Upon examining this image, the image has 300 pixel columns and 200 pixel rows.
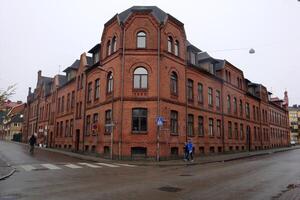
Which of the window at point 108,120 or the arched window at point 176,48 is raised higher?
the arched window at point 176,48

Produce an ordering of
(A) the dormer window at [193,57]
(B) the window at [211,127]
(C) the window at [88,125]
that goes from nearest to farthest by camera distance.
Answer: (C) the window at [88,125] < (A) the dormer window at [193,57] < (B) the window at [211,127]

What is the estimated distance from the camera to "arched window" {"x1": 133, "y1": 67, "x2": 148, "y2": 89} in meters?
26.5

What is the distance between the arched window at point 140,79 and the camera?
2645 cm

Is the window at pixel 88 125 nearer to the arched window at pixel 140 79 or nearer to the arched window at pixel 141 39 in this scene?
the arched window at pixel 140 79

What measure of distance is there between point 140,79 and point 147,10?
634 centimetres

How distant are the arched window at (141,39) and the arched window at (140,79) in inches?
86.5

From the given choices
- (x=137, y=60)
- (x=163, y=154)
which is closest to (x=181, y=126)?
(x=163, y=154)

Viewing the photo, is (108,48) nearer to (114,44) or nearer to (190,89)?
(114,44)

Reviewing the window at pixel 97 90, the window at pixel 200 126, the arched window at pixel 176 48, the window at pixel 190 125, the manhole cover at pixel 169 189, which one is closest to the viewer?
the manhole cover at pixel 169 189

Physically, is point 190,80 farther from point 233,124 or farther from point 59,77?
point 59,77

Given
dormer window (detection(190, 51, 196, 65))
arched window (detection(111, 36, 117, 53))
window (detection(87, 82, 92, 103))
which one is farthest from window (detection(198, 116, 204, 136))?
window (detection(87, 82, 92, 103))

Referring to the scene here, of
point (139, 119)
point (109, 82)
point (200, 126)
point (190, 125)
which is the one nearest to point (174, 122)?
point (190, 125)

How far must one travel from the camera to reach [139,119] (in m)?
25.7

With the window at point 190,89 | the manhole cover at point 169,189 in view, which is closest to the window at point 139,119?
the window at point 190,89
